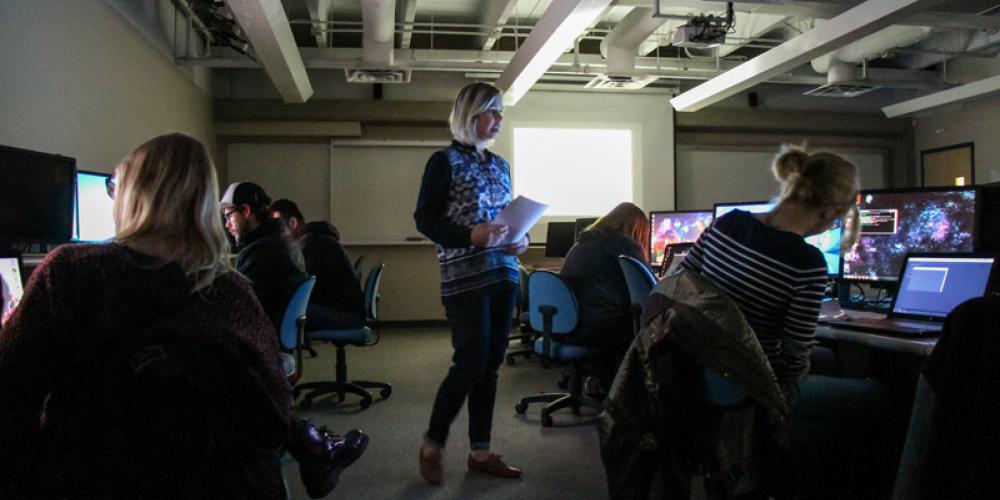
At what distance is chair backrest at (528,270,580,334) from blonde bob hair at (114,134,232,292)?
206 centimetres

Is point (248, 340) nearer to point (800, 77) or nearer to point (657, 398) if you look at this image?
point (657, 398)

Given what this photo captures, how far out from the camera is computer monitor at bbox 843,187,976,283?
229 centimetres

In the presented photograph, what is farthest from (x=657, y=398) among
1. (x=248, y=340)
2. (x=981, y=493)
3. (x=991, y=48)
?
(x=991, y=48)

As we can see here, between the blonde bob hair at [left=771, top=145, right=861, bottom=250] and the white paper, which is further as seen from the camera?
the white paper

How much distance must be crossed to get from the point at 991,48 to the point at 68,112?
7.55m

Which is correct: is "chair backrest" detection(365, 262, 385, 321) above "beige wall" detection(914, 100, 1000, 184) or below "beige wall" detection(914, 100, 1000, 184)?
below

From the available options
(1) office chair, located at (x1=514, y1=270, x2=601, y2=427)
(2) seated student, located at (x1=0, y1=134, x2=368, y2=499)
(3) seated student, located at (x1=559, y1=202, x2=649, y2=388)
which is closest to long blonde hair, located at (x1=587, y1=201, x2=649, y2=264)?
(3) seated student, located at (x1=559, y1=202, x2=649, y2=388)

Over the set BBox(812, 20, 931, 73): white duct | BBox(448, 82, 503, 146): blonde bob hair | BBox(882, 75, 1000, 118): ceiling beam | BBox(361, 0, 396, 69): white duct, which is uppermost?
BBox(812, 20, 931, 73): white duct

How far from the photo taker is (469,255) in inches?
83.7

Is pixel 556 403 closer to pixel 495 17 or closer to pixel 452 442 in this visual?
pixel 452 442

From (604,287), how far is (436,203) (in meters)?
1.16

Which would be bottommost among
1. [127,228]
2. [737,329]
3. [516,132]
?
[737,329]

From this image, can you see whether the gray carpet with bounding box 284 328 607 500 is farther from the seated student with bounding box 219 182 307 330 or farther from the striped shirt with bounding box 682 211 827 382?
the striped shirt with bounding box 682 211 827 382

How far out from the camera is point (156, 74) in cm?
507
